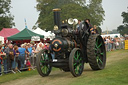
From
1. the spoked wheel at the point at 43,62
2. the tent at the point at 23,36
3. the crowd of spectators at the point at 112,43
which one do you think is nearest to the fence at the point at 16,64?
the spoked wheel at the point at 43,62

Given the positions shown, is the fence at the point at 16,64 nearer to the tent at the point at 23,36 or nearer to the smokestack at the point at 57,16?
the smokestack at the point at 57,16

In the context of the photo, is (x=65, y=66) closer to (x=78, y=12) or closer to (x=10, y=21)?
(x=78, y=12)

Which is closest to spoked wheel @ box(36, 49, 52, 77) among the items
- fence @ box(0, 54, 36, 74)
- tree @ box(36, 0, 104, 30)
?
fence @ box(0, 54, 36, 74)

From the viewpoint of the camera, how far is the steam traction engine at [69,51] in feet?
31.0

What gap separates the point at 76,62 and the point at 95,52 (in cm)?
159

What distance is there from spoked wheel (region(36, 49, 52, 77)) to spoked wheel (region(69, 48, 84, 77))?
127 cm

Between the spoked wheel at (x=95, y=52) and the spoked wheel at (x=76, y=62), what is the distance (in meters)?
0.47

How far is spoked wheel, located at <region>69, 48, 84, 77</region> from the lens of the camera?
8.97 metres

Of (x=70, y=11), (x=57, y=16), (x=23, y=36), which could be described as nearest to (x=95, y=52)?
(x=57, y=16)

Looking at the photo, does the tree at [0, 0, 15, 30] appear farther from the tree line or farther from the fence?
the fence

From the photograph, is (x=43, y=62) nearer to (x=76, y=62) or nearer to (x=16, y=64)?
(x=76, y=62)

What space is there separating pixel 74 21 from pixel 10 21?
150ft

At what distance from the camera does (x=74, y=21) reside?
1009cm

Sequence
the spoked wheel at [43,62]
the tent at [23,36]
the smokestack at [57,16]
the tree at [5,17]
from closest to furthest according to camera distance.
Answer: the spoked wheel at [43,62]
the smokestack at [57,16]
the tent at [23,36]
the tree at [5,17]
